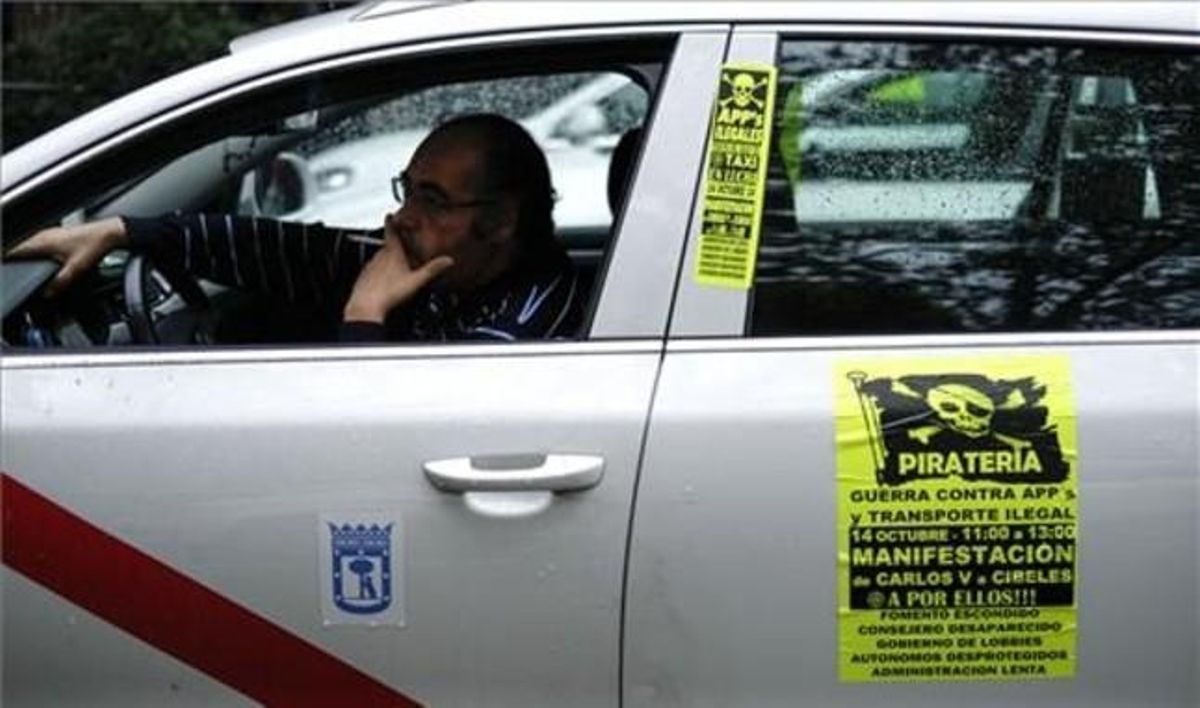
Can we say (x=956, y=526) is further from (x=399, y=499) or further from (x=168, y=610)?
(x=168, y=610)

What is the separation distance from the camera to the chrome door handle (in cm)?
263

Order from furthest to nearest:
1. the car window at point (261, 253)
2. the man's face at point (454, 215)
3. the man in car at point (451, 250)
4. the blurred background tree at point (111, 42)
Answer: the blurred background tree at point (111, 42) < the man's face at point (454, 215) < the man in car at point (451, 250) < the car window at point (261, 253)

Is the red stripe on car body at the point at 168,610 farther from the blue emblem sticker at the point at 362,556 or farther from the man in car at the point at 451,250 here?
the man in car at the point at 451,250

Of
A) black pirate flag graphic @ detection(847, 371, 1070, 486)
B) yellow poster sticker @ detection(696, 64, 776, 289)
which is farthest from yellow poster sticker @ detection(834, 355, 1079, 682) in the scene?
yellow poster sticker @ detection(696, 64, 776, 289)

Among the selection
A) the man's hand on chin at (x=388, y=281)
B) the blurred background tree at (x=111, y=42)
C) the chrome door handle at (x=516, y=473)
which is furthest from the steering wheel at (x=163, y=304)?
the blurred background tree at (x=111, y=42)

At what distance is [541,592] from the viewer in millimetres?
2648

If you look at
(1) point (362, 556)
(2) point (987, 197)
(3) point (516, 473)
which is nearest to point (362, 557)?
(1) point (362, 556)

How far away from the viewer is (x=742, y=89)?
277 centimetres

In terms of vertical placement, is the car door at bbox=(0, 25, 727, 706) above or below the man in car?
below

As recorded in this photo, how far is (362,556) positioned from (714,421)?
0.53m

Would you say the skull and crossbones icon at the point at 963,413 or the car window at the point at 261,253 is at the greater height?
the car window at the point at 261,253

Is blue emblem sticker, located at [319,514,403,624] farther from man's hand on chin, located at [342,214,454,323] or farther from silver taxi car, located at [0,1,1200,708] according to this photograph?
man's hand on chin, located at [342,214,454,323]

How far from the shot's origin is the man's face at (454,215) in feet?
10.4

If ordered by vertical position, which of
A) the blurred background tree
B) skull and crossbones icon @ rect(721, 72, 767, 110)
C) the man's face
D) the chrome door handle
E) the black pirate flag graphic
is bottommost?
the chrome door handle
